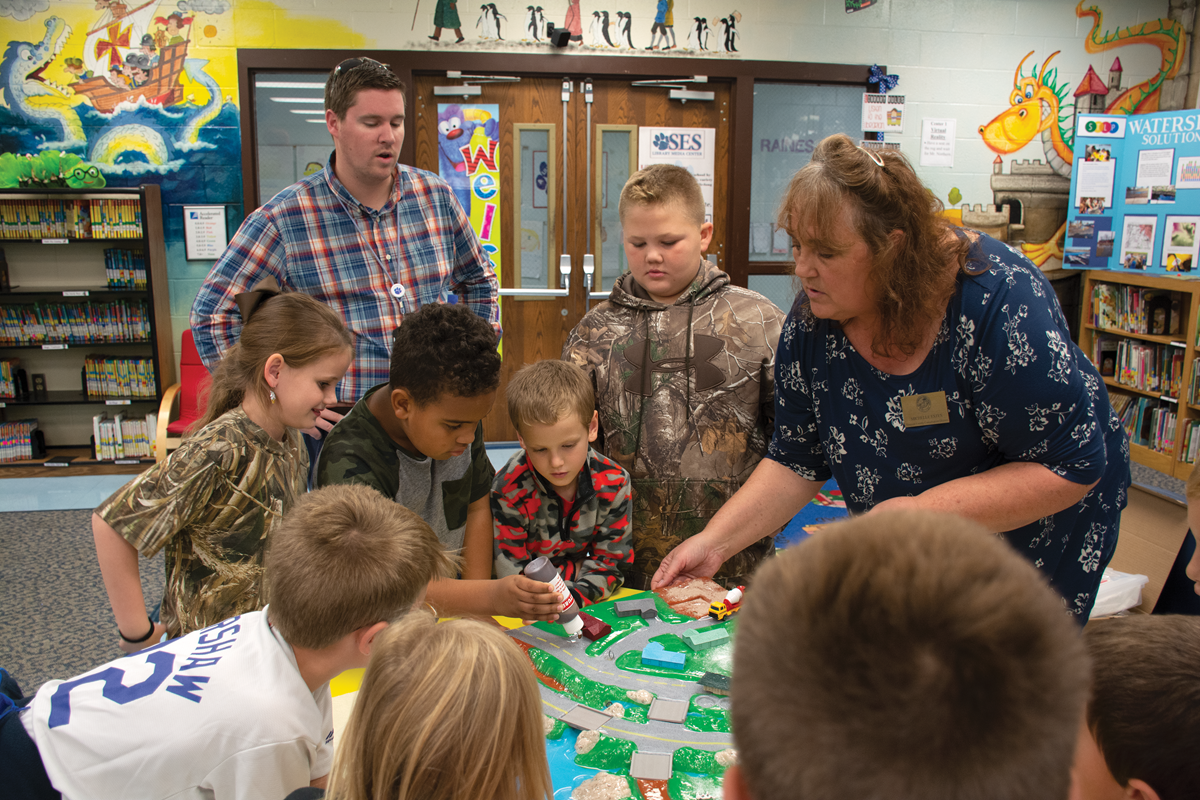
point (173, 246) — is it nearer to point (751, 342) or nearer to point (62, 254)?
point (62, 254)

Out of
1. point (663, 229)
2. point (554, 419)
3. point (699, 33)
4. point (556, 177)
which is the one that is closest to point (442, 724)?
point (554, 419)

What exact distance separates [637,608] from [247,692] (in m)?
0.77

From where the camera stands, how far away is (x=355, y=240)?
238 cm

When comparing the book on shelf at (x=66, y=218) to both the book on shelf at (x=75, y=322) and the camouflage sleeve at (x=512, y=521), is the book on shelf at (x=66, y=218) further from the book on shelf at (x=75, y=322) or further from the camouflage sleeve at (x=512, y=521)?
the camouflage sleeve at (x=512, y=521)

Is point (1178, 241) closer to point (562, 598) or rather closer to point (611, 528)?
point (611, 528)

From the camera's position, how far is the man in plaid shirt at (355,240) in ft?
7.47

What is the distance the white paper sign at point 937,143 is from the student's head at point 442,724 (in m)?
5.51

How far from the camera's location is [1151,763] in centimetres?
78

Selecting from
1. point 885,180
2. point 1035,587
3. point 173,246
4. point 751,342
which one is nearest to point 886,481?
point 885,180

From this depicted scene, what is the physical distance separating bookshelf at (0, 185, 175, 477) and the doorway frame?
84 cm

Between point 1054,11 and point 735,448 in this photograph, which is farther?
point 1054,11

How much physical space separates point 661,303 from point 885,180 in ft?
3.26

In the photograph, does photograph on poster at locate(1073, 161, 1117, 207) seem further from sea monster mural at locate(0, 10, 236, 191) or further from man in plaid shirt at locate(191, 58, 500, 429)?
sea monster mural at locate(0, 10, 236, 191)

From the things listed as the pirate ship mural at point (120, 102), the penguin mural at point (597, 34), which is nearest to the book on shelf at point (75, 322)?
the pirate ship mural at point (120, 102)
